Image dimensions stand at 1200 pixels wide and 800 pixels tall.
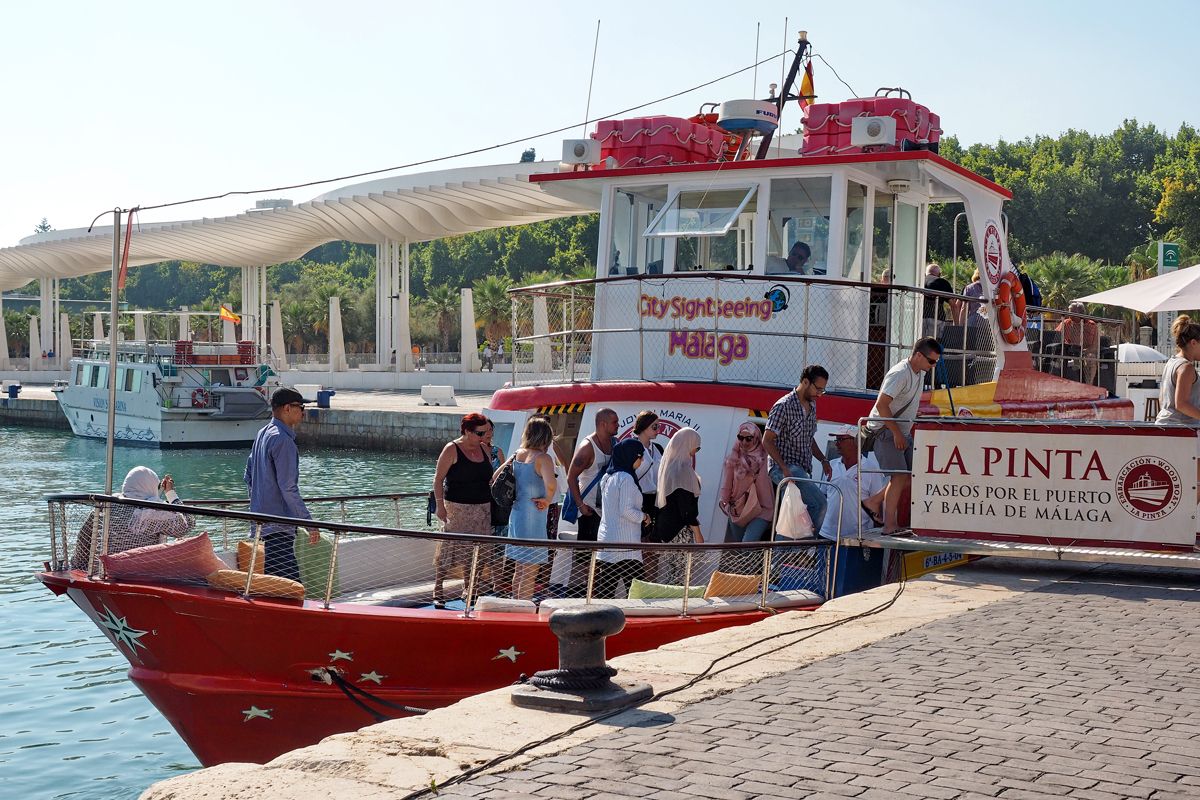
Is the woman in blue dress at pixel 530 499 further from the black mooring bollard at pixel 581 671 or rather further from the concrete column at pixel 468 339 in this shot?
the concrete column at pixel 468 339

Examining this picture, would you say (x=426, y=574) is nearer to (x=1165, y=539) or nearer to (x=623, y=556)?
(x=623, y=556)

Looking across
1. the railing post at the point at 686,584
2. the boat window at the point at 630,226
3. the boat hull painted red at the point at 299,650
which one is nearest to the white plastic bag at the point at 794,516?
the boat hull painted red at the point at 299,650

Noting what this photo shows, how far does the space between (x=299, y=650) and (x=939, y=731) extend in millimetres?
4454

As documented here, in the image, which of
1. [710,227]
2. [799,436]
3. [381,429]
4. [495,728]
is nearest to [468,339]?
[381,429]

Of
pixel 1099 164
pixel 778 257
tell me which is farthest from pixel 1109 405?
pixel 1099 164

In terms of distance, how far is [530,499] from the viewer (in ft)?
27.4

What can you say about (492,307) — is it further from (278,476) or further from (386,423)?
(278,476)

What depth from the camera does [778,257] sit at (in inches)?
431

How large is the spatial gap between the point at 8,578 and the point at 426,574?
9.03 metres

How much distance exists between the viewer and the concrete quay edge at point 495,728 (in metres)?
4.06

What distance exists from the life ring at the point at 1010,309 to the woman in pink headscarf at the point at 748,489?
440cm

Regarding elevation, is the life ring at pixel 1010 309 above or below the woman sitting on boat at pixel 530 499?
above

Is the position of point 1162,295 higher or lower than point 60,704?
higher

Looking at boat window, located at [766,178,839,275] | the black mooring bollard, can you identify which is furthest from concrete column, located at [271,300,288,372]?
the black mooring bollard
